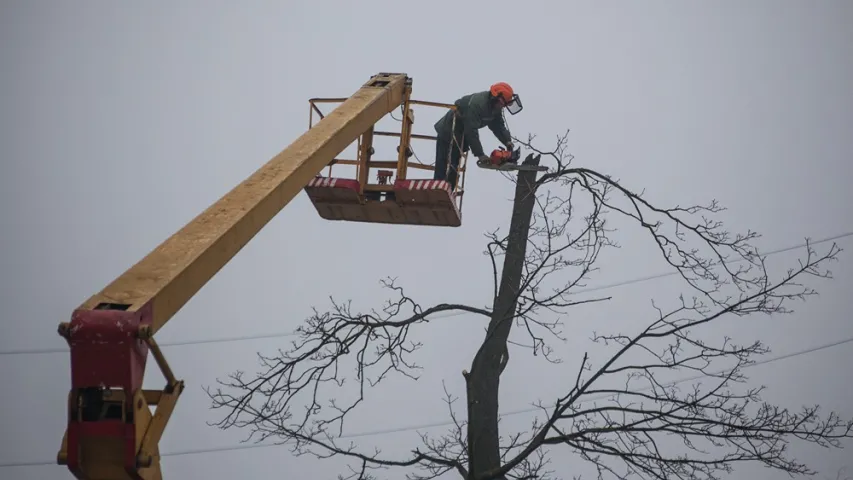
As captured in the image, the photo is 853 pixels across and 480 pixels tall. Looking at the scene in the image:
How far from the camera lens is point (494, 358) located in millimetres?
12117

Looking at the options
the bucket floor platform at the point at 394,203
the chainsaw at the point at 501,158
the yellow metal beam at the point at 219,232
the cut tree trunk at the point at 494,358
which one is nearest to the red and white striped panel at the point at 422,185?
the bucket floor platform at the point at 394,203

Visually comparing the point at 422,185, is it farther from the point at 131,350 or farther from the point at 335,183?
the point at 131,350

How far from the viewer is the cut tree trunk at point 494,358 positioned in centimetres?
1170

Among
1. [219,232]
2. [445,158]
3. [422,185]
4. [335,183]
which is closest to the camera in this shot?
[219,232]

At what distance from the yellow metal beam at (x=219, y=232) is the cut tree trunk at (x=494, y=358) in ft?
7.50

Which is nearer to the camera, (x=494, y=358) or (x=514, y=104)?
(x=494, y=358)

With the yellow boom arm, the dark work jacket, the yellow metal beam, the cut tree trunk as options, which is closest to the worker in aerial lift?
the dark work jacket

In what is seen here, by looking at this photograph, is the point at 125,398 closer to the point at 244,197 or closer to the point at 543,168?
the point at 244,197

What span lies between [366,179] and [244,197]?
6166mm

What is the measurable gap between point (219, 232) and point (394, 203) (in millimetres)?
6068

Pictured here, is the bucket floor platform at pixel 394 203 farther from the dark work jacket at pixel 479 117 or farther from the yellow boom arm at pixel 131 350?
the yellow boom arm at pixel 131 350

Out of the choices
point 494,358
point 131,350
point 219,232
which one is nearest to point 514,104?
point 494,358

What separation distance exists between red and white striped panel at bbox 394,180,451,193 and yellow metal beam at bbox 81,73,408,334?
2.21 m

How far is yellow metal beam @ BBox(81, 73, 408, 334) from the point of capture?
297 inches
